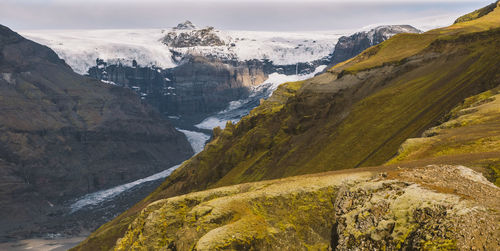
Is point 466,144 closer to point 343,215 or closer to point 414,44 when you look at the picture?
point 343,215

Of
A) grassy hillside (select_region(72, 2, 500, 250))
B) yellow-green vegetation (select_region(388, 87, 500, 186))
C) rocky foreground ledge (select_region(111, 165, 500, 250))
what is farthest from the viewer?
grassy hillside (select_region(72, 2, 500, 250))

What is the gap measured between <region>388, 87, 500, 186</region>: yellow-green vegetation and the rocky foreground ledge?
9.05 metres

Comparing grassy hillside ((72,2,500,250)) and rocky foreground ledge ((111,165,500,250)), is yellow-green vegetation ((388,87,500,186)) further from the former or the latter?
grassy hillside ((72,2,500,250))

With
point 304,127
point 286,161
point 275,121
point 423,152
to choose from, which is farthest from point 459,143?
point 275,121

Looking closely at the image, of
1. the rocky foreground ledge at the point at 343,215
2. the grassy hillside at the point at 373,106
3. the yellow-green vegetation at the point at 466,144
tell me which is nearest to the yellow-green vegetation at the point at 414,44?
the grassy hillside at the point at 373,106

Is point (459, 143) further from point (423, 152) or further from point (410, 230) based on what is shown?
point (410, 230)

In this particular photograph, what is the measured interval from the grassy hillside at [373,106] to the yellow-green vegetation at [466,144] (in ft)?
71.5

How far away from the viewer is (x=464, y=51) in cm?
14188

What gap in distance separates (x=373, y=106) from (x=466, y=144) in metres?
87.8

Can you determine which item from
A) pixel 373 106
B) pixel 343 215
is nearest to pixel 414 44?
pixel 373 106

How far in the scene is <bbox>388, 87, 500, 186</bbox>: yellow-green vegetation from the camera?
38.5m

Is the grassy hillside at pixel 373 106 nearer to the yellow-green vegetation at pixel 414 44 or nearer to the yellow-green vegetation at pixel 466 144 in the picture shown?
the yellow-green vegetation at pixel 414 44

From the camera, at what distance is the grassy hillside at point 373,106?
110 m

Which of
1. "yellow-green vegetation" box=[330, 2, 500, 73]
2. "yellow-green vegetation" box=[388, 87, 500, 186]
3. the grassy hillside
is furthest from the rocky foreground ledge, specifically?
"yellow-green vegetation" box=[330, 2, 500, 73]
